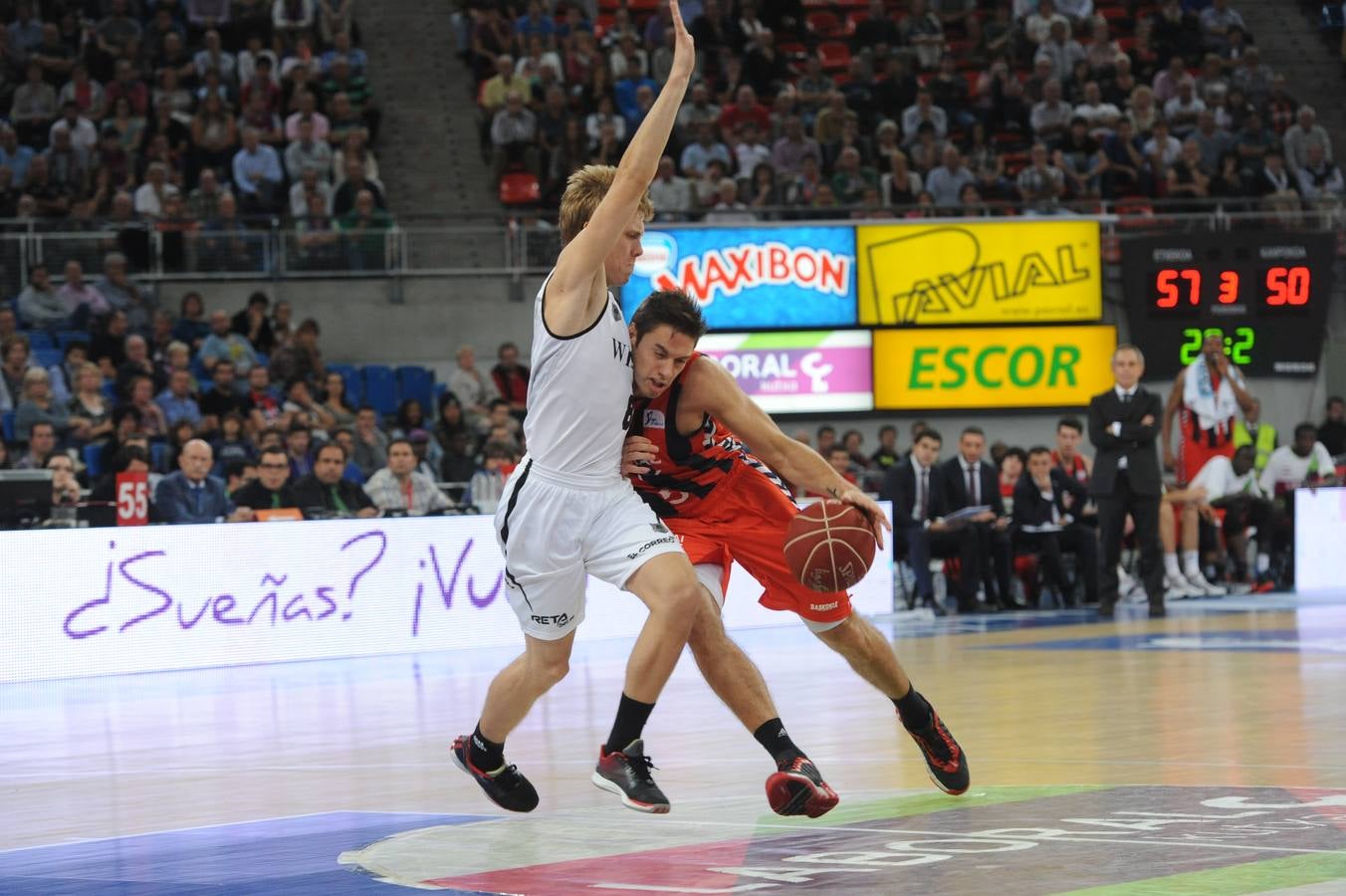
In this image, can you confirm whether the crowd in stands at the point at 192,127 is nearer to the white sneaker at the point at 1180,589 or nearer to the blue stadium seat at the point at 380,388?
the blue stadium seat at the point at 380,388

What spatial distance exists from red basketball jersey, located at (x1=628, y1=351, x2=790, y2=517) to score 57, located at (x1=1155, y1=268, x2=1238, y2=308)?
1506 cm

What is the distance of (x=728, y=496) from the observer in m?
6.21

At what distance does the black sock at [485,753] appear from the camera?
597 cm

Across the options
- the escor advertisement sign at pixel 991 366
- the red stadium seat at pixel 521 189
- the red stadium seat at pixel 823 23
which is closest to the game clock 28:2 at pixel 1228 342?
the escor advertisement sign at pixel 991 366

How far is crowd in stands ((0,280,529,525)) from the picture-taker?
45.4 feet

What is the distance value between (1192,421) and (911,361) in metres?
4.18

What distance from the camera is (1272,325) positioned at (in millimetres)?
20953

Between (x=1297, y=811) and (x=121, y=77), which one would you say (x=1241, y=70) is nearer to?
(x=121, y=77)

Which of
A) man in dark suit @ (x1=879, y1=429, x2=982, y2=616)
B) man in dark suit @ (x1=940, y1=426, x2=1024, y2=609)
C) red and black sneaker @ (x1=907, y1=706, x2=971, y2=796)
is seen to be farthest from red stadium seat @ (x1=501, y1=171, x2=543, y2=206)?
red and black sneaker @ (x1=907, y1=706, x2=971, y2=796)

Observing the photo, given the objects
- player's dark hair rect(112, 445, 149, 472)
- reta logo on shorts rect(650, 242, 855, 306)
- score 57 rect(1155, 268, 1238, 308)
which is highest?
reta logo on shorts rect(650, 242, 855, 306)

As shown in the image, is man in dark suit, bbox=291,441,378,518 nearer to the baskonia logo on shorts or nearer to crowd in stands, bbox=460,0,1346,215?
crowd in stands, bbox=460,0,1346,215

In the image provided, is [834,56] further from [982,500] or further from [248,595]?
[248,595]

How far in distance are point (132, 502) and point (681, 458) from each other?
761 centimetres

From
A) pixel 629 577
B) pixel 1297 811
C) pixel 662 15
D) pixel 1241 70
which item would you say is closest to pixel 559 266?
pixel 629 577
